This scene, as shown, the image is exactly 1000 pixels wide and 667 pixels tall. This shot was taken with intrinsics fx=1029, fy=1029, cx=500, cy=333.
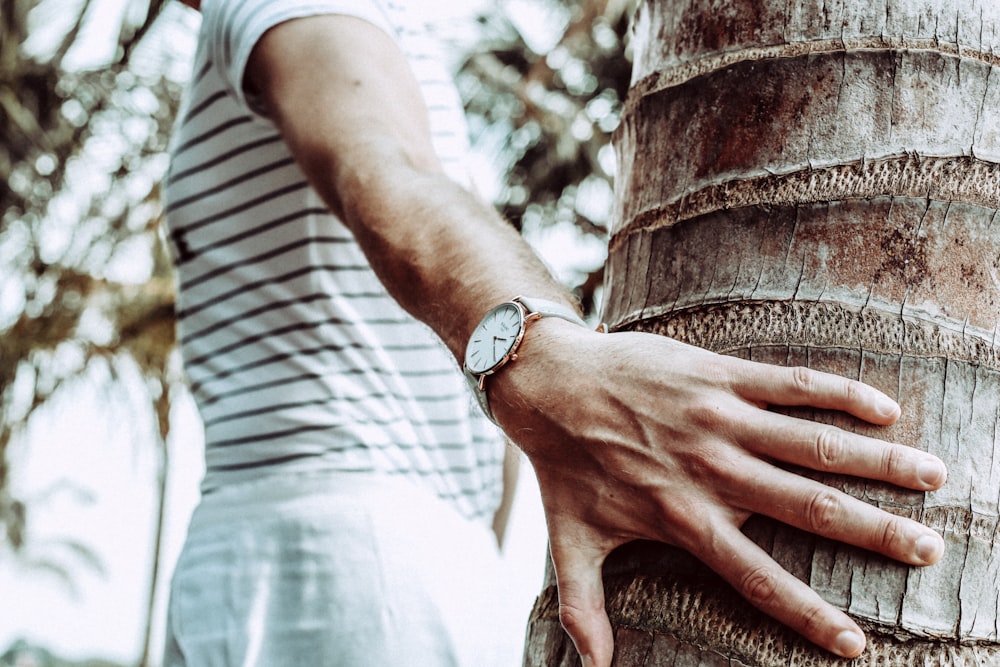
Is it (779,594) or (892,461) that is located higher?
(892,461)

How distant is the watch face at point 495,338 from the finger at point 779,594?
0.33 metres

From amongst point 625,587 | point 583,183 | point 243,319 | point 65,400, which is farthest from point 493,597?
point 65,400

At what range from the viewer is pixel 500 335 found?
1.24 meters

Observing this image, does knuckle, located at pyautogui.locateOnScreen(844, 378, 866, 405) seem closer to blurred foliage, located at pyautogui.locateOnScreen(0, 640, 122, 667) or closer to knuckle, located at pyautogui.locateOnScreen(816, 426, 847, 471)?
knuckle, located at pyautogui.locateOnScreen(816, 426, 847, 471)

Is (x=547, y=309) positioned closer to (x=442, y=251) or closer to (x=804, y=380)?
(x=442, y=251)

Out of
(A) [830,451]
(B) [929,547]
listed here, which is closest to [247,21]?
(A) [830,451]

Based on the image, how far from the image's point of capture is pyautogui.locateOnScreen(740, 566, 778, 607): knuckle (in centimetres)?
103

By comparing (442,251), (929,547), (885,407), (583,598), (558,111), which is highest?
(558,111)

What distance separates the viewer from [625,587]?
3.80 feet

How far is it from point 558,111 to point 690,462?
23.2 ft

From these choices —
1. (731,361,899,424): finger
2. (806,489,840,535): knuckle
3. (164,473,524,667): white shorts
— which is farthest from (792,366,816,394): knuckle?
(164,473,524,667): white shorts

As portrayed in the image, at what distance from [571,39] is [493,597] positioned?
20.9ft

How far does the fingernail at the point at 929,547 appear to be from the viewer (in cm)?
101

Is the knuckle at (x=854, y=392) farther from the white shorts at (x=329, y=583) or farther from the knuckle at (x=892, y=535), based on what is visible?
the white shorts at (x=329, y=583)
